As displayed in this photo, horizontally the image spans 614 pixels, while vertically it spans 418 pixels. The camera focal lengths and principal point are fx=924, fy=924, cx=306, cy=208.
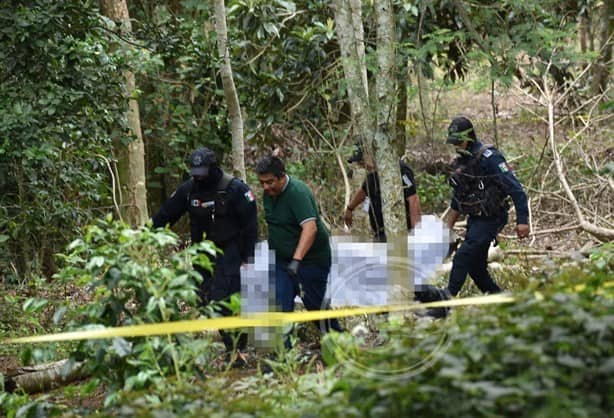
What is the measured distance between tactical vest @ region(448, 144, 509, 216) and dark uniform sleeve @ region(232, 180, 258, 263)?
6.19 feet

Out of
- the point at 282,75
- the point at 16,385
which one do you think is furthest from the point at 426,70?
the point at 16,385

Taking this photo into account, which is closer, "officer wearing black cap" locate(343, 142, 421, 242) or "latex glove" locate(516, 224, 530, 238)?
"latex glove" locate(516, 224, 530, 238)

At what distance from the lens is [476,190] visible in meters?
8.29

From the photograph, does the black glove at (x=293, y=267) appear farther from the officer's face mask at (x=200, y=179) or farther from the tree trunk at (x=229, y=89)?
the tree trunk at (x=229, y=89)

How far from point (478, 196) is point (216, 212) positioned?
236 cm

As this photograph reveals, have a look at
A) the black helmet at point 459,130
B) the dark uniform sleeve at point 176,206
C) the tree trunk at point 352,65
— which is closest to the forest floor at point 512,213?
the dark uniform sleeve at point 176,206

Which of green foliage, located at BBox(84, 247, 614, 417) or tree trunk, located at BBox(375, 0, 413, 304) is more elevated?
tree trunk, located at BBox(375, 0, 413, 304)

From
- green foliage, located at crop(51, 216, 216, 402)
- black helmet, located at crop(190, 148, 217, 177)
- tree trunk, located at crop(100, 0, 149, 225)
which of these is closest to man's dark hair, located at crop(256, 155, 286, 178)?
black helmet, located at crop(190, 148, 217, 177)

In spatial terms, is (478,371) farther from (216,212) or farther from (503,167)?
(503,167)

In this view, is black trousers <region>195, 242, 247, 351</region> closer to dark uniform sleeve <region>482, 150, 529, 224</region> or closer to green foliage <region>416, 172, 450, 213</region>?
dark uniform sleeve <region>482, 150, 529, 224</region>

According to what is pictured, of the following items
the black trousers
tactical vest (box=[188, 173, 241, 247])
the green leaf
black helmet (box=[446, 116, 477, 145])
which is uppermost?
black helmet (box=[446, 116, 477, 145])

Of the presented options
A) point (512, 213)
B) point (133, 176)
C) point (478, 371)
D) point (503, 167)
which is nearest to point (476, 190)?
point (503, 167)

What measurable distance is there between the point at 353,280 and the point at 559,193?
6.28 m

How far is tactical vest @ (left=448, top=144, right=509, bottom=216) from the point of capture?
27.0 feet
